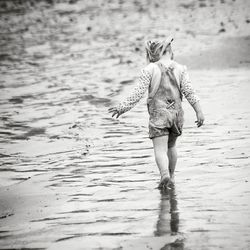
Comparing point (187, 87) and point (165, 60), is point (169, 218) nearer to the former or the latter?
point (187, 87)

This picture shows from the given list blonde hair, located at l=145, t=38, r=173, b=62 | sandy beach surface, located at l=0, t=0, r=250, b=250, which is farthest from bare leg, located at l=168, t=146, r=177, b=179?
blonde hair, located at l=145, t=38, r=173, b=62

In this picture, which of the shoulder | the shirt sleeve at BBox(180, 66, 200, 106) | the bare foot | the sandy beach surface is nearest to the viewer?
the sandy beach surface

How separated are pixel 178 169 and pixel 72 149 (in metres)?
2.18

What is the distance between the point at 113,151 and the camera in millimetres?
9359

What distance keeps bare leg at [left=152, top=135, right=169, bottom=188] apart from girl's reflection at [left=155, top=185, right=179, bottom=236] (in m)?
0.18

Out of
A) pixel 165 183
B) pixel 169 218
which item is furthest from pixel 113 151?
pixel 169 218

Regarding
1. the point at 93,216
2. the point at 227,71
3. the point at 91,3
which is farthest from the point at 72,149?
the point at 91,3

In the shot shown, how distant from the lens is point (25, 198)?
23.6 feet

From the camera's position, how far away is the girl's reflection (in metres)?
5.68

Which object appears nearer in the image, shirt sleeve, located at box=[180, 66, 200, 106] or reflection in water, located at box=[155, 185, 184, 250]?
reflection in water, located at box=[155, 185, 184, 250]

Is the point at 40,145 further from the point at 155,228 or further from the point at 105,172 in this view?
the point at 155,228

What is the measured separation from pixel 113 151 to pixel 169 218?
133 inches

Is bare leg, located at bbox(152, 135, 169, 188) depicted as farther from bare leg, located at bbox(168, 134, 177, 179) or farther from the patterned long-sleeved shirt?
the patterned long-sleeved shirt

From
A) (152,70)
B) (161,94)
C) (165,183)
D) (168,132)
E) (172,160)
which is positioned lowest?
(165,183)
